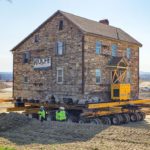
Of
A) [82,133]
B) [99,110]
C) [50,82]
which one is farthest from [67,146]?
[50,82]

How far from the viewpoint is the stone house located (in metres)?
19.8

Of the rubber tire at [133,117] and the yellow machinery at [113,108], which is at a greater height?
the yellow machinery at [113,108]

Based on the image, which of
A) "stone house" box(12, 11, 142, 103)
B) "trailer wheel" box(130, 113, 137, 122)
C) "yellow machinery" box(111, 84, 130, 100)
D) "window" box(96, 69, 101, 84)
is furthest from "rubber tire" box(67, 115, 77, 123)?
"trailer wheel" box(130, 113, 137, 122)

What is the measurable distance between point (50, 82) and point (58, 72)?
138 cm

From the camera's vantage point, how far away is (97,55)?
20812 mm

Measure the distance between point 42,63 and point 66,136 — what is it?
11502mm

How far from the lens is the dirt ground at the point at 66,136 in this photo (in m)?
11.2

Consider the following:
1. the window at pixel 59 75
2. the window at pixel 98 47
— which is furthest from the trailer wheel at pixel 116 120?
the window at pixel 98 47

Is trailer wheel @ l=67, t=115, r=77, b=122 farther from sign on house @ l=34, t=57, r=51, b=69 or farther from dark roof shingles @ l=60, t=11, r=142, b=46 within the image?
dark roof shingles @ l=60, t=11, r=142, b=46

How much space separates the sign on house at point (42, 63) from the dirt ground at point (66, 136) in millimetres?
7385

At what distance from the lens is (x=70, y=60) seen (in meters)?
20.5

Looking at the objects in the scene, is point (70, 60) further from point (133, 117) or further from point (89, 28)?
point (133, 117)

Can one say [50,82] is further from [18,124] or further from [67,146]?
[67,146]

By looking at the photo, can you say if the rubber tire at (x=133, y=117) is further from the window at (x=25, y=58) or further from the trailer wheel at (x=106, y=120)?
the window at (x=25, y=58)
